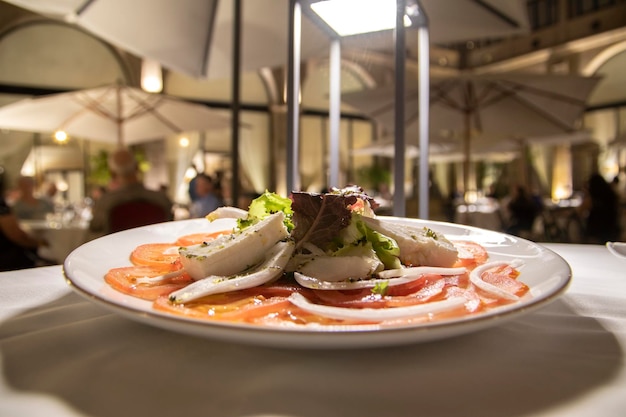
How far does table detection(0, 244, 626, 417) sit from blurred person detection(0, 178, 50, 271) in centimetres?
408

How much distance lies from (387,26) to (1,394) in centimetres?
183

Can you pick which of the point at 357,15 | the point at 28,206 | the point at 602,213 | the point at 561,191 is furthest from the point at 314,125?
the point at 357,15

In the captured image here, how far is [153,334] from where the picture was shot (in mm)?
656

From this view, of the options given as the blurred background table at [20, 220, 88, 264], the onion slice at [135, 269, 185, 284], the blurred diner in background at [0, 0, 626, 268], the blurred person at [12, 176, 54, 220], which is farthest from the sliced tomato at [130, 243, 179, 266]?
the blurred person at [12, 176, 54, 220]

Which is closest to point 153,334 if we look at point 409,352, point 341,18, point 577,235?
point 409,352

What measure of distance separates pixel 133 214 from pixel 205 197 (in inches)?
89.5

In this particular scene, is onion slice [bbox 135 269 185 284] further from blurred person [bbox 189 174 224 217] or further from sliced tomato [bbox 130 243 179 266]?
blurred person [bbox 189 174 224 217]

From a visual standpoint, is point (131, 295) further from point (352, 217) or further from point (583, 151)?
point (583, 151)

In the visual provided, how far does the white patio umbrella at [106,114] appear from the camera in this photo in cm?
615

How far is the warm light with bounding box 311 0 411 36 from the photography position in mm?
1633

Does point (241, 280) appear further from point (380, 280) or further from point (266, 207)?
point (266, 207)

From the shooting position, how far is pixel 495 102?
5.93m

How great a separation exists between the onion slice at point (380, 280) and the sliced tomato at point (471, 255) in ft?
0.44

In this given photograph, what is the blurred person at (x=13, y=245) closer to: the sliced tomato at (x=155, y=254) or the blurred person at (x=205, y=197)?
the blurred person at (x=205, y=197)
